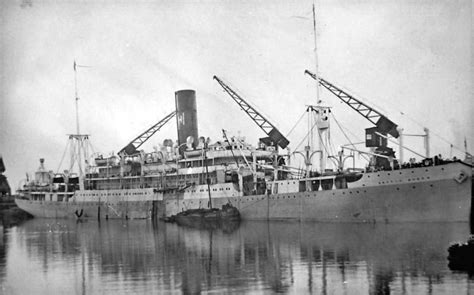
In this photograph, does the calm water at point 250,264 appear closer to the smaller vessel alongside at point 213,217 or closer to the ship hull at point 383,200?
the ship hull at point 383,200

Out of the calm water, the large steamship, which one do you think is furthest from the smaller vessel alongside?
the calm water

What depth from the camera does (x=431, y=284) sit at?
14523 mm

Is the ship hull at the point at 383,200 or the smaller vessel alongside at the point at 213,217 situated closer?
the ship hull at the point at 383,200

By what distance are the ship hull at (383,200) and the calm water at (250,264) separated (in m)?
2.52

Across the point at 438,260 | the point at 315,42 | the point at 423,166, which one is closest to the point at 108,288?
the point at 438,260

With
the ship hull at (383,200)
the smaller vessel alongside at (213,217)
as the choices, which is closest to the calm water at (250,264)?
the ship hull at (383,200)

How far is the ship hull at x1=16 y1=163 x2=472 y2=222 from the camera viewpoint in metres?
33.1

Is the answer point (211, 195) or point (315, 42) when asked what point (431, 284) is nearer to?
point (315, 42)

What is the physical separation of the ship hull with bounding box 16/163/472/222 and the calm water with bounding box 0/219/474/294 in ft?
8.26

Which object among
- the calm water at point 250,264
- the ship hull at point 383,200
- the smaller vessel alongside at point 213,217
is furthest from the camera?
the smaller vessel alongside at point 213,217

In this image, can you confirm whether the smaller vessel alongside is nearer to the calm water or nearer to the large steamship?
the large steamship

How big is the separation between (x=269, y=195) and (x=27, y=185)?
48289mm

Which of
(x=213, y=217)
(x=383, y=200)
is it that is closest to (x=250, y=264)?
(x=383, y=200)

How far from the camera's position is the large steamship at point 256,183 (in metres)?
34.0
